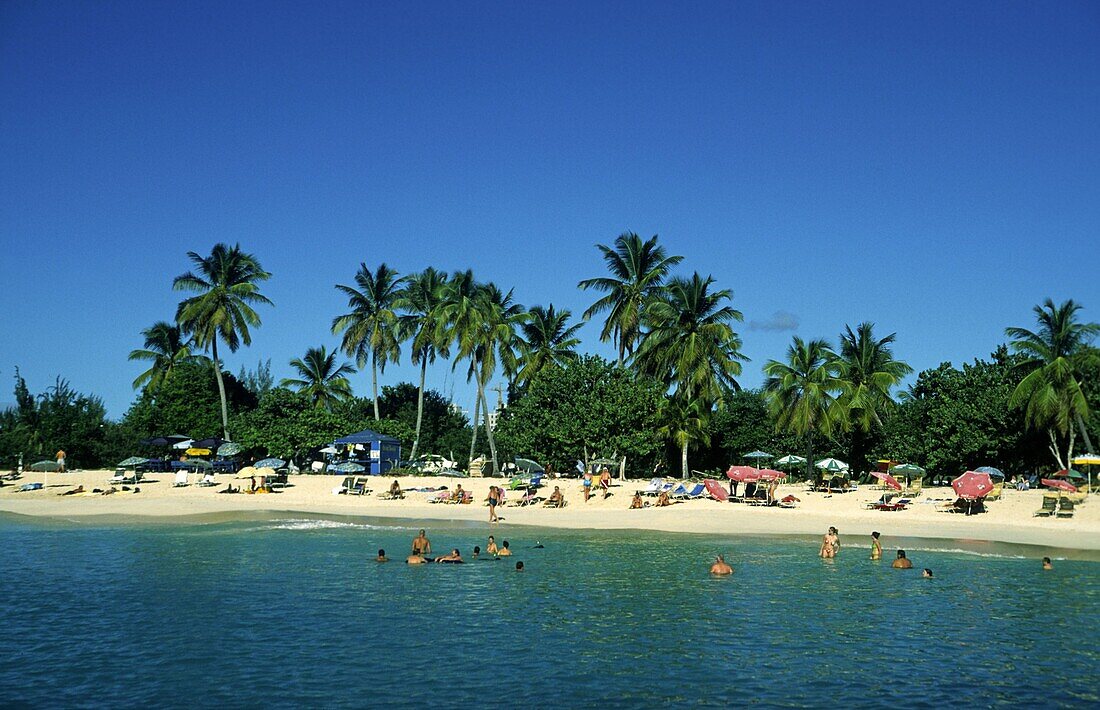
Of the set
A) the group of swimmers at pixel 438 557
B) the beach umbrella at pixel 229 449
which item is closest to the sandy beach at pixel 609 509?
the beach umbrella at pixel 229 449

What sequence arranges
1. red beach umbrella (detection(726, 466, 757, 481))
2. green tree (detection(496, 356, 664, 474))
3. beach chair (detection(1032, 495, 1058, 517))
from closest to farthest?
beach chair (detection(1032, 495, 1058, 517)) < red beach umbrella (detection(726, 466, 757, 481)) < green tree (detection(496, 356, 664, 474))

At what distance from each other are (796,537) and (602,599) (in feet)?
46.5

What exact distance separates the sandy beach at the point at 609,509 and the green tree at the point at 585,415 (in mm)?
2298

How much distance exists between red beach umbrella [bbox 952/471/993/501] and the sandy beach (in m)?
0.98

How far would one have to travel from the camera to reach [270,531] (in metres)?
36.8

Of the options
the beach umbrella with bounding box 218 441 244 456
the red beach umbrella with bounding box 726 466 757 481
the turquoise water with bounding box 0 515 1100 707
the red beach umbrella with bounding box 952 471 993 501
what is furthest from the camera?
the beach umbrella with bounding box 218 441 244 456

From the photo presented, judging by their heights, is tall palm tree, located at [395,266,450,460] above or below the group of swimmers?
above

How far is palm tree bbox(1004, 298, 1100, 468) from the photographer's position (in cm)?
4481

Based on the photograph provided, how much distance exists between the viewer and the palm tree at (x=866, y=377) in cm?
5544

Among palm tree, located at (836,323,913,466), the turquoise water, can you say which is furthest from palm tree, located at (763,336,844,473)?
the turquoise water

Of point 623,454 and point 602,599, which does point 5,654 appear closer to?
point 602,599

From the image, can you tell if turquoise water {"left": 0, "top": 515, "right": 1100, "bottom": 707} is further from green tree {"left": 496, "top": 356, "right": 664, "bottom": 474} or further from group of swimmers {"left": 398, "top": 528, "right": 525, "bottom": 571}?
green tree {"left": 496, "top": 356, "right": 664, "bottom": 474}

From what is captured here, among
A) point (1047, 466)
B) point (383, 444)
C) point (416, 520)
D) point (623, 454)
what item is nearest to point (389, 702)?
point (416, 520)

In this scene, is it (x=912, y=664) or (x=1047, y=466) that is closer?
(x=912, y=664)
